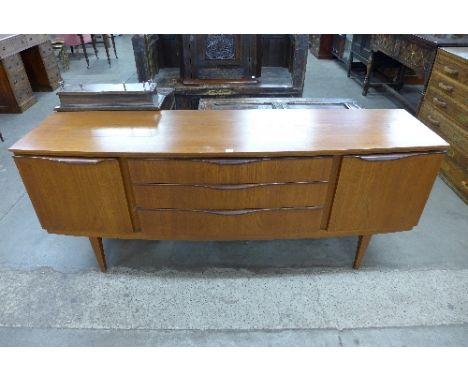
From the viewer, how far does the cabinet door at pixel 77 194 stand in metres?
1.34

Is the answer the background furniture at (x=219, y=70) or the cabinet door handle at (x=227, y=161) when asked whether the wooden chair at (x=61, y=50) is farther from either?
the cabinet door handle at (x=227, y=161)

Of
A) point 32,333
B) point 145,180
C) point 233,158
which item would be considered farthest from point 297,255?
point 32,333

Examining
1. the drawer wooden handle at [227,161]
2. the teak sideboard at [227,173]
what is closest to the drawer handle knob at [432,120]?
the teak sideboard at [227,173]

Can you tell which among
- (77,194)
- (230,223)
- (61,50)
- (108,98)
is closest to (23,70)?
(61,50)

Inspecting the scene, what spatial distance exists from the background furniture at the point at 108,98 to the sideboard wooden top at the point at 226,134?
0.04 meters

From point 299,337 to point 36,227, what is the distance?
68.1 inches

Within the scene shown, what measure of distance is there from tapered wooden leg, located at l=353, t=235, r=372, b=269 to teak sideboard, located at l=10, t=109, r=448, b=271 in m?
0.08

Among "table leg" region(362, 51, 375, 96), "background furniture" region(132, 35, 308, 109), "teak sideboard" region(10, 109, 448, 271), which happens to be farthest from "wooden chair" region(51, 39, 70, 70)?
"table leg" region(362, 51, 375, 96)

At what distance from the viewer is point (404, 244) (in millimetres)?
1977

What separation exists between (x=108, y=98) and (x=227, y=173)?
31.0 inches

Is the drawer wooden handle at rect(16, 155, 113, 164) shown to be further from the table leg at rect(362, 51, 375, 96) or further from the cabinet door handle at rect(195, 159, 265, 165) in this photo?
the table leg at rect(362, 51, 375, 96)

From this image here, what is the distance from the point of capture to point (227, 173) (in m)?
1.36

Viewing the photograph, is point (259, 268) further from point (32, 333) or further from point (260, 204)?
point (32, 333)
